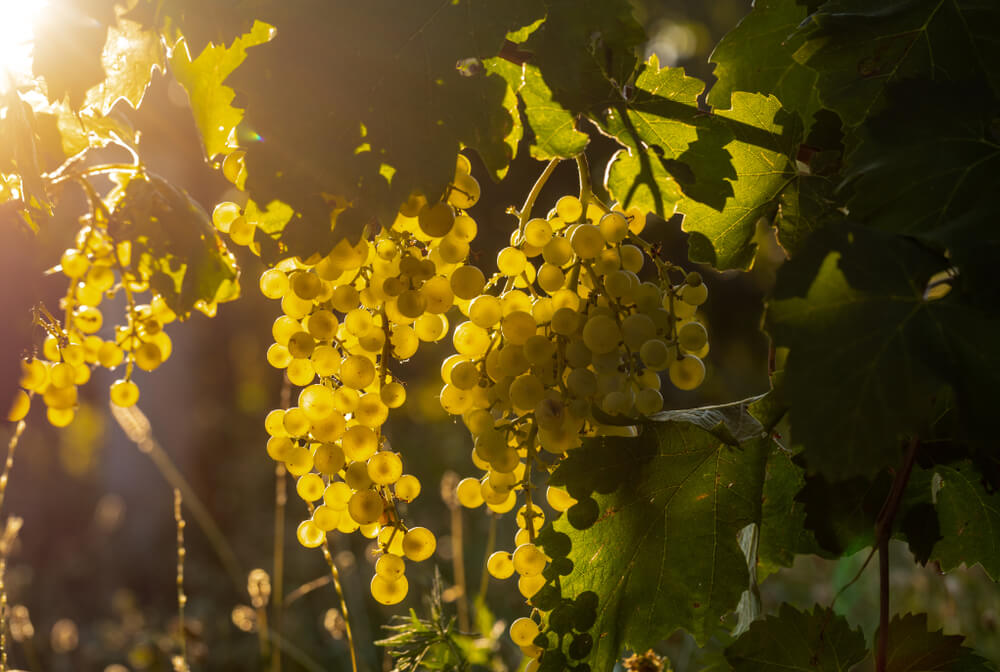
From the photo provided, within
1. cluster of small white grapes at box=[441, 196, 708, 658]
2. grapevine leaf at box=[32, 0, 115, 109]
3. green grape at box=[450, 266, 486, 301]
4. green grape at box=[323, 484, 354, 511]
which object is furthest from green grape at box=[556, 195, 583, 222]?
grapevine leaf at box=[32, 0, 115, 109]

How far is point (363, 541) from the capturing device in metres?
3.27

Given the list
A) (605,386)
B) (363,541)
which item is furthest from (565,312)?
(363,541)

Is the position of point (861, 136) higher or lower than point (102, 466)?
higher

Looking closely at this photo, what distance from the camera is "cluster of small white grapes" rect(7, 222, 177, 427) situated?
31.8 inches

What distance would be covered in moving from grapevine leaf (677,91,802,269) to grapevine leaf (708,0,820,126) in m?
0.06

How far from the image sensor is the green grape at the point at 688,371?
673 millimetres

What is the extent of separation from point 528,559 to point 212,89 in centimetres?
53

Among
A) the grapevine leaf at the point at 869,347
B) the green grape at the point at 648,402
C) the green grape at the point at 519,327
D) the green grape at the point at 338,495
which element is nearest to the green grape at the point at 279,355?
the green grape at the point at 338,495

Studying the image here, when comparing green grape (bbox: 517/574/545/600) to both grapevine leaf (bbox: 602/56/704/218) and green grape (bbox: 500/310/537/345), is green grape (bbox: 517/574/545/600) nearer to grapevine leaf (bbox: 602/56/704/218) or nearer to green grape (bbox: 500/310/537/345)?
green grape (bbox: 500/310/537/345)

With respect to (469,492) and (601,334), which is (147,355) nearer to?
(469,492)

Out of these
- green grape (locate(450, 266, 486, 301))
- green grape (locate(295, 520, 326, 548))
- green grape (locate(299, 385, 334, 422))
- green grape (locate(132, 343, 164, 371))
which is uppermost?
green grape (locate(132, 343, 164, 371))

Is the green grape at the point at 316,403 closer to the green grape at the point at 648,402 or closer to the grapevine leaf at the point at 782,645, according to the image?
the green grape at the point at 648,402

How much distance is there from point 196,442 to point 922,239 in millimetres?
5124

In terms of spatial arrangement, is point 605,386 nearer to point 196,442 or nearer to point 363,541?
point 363,541
